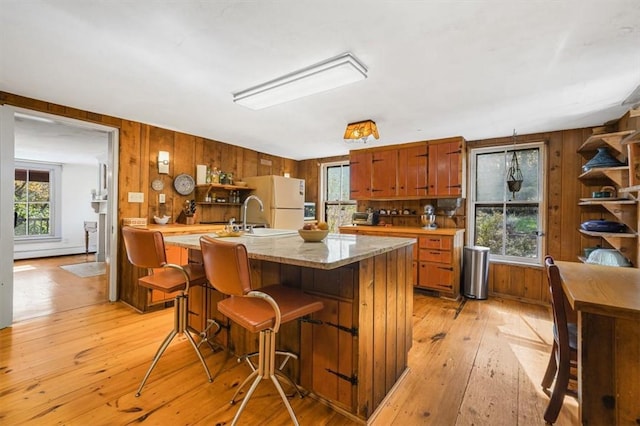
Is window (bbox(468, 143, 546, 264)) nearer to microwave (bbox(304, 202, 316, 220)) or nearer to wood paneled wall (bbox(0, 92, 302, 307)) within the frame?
microwave (bbox(304, 202, 316, 220))

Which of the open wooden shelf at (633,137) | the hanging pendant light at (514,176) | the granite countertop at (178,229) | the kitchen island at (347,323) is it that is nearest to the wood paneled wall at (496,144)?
the hanging pendant light at (514,176)

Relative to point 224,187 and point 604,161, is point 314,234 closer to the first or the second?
point 224,187

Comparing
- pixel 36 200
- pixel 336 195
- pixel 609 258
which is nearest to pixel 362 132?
pixel 336 195

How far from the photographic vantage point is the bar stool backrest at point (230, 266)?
1318 mm

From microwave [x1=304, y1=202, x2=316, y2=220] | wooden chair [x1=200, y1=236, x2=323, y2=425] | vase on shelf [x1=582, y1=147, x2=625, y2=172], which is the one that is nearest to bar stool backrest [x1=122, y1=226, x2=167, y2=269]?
wooden chair [x1=200, y1=236, x2=323, y2=425]

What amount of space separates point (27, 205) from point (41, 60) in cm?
615

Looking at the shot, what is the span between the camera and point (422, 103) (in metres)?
2.91

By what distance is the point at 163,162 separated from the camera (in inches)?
153

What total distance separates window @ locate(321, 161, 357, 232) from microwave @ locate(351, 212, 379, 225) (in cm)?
70

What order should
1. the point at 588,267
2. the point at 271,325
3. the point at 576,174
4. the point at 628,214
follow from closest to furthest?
the point at 271,325, the point at 588,267, the point at 628,214, the point at 576,174

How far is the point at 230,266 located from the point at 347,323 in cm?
74

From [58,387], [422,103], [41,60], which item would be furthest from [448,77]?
[58,387]

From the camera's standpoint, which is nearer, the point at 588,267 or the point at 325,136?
the point at 588,267

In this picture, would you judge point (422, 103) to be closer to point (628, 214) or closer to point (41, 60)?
point (628, 214)
